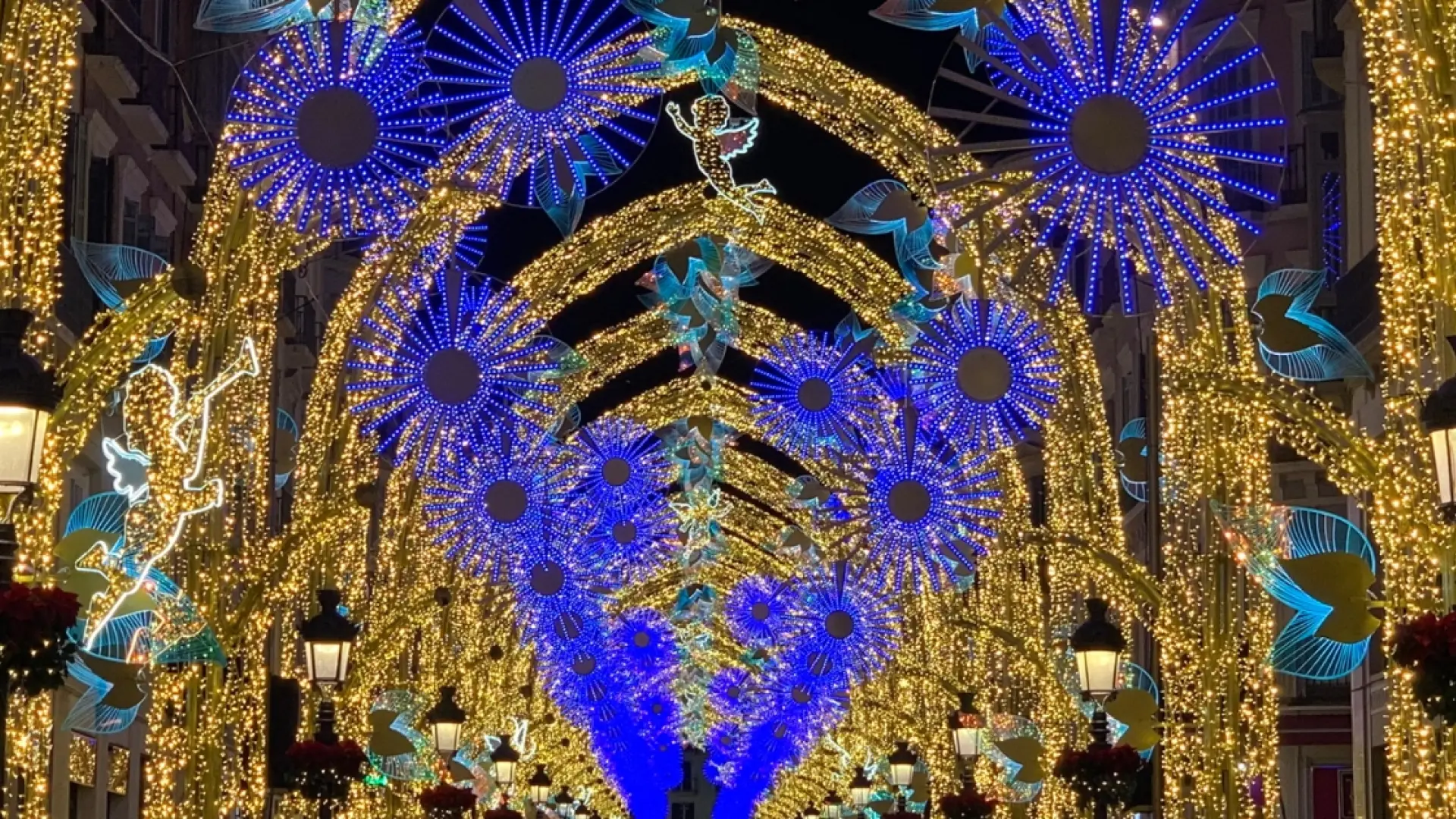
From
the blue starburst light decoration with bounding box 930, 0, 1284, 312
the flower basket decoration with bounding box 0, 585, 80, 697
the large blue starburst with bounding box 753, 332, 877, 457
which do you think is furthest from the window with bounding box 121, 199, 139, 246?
the flower basket decoration with bounding box 0, 585, 80, 697

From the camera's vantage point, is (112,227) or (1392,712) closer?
(1392,712)

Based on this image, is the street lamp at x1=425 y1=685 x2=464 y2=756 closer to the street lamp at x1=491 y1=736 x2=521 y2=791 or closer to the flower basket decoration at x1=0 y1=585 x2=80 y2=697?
the street lamp at x1=491 y1=736 x2=521 y2=791

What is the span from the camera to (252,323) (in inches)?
860

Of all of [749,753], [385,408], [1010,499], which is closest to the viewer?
[385,408]

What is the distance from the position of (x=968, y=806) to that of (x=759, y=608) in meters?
16.7

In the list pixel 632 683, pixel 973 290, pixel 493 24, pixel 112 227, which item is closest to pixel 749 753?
pixel 632 683

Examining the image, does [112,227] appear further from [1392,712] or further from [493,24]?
[1392,712]

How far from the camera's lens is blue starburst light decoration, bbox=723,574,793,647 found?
51375 mm

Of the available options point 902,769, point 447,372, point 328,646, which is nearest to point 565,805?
point 902,769

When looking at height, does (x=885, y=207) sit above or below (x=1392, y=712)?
above

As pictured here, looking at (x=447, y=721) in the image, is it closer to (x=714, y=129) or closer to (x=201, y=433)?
(x=714, y=129)

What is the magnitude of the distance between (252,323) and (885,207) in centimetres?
577

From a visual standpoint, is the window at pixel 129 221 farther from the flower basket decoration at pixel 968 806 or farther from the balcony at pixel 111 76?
the flower basket decoration at pixel 968 806

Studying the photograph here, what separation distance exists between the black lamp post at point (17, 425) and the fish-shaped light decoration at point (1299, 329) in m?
10.8
